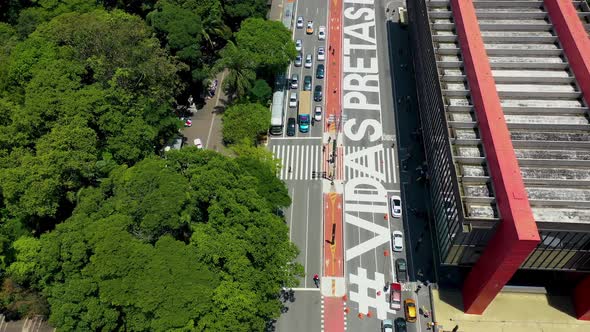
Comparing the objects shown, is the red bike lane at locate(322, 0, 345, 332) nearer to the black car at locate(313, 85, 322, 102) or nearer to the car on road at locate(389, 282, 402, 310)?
the black car at locate(313, 85, 322, 102)

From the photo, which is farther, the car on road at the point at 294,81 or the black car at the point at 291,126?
the car on road at the point at 294,81

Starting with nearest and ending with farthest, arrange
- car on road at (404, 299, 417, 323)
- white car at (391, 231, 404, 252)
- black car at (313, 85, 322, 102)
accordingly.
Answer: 1. car on road at (404, 299, 417, 323)
2. white car at (391, 231, 404, 252)
3. black car at (313, 85, 322, 102)

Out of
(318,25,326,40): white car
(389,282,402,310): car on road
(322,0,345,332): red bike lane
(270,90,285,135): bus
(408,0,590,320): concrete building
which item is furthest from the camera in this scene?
(318,25,326,40): white car

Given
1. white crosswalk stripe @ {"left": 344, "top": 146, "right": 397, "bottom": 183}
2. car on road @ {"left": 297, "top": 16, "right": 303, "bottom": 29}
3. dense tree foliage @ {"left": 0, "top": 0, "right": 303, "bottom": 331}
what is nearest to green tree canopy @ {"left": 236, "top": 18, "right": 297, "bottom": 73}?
dense tree foliage @ {"left": 0, "top": 0, "right": 303, "bottom": 331}

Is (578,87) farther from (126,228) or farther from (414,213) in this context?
(126,228)

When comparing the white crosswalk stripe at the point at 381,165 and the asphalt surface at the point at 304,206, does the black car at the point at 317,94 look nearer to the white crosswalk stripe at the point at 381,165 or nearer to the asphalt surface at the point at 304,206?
the asphalt surface at the point at 304,206

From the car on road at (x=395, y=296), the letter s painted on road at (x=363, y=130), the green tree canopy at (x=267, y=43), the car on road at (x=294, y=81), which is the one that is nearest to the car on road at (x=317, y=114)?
the letter s painted on road at (x=363, y=130)
